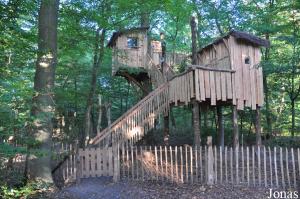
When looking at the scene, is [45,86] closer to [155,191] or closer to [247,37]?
[155,191]

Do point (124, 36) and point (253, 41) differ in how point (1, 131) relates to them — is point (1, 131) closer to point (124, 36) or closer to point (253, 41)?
point (253, 41)

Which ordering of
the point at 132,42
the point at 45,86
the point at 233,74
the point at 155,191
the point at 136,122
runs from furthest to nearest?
the point at 132,42 → the point at 136,122 → the point at 233,74 → the point at 155,191 → the point at 45,86

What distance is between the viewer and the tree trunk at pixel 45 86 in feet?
34.5

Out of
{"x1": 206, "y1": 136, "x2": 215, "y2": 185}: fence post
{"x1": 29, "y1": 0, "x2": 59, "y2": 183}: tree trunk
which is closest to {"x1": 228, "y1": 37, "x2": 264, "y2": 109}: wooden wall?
{"x1": 206, "y1": 136, "x2": 215, "y2": 185}: fence post

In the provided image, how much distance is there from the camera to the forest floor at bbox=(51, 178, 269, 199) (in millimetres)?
11031

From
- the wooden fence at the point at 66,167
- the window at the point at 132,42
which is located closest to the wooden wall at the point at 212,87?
the wooden fence at the point at 66,167

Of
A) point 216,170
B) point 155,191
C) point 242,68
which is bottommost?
point 155,191

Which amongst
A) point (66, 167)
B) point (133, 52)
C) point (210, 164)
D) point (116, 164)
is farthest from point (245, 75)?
point (66, 167)

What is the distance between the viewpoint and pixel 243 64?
17828mm

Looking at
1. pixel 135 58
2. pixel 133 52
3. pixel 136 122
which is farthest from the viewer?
pixel 133 52

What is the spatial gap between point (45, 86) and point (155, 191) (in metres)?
4.98

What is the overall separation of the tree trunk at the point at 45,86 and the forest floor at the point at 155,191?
1.12 meters

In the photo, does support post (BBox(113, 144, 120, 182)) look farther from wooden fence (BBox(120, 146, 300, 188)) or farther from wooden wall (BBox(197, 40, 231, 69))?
wooden wall (BBox(197, 40, 231, 69))

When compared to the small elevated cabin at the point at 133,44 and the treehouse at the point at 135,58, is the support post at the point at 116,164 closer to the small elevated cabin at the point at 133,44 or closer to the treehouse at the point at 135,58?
the treehouse at the point at 135,58
